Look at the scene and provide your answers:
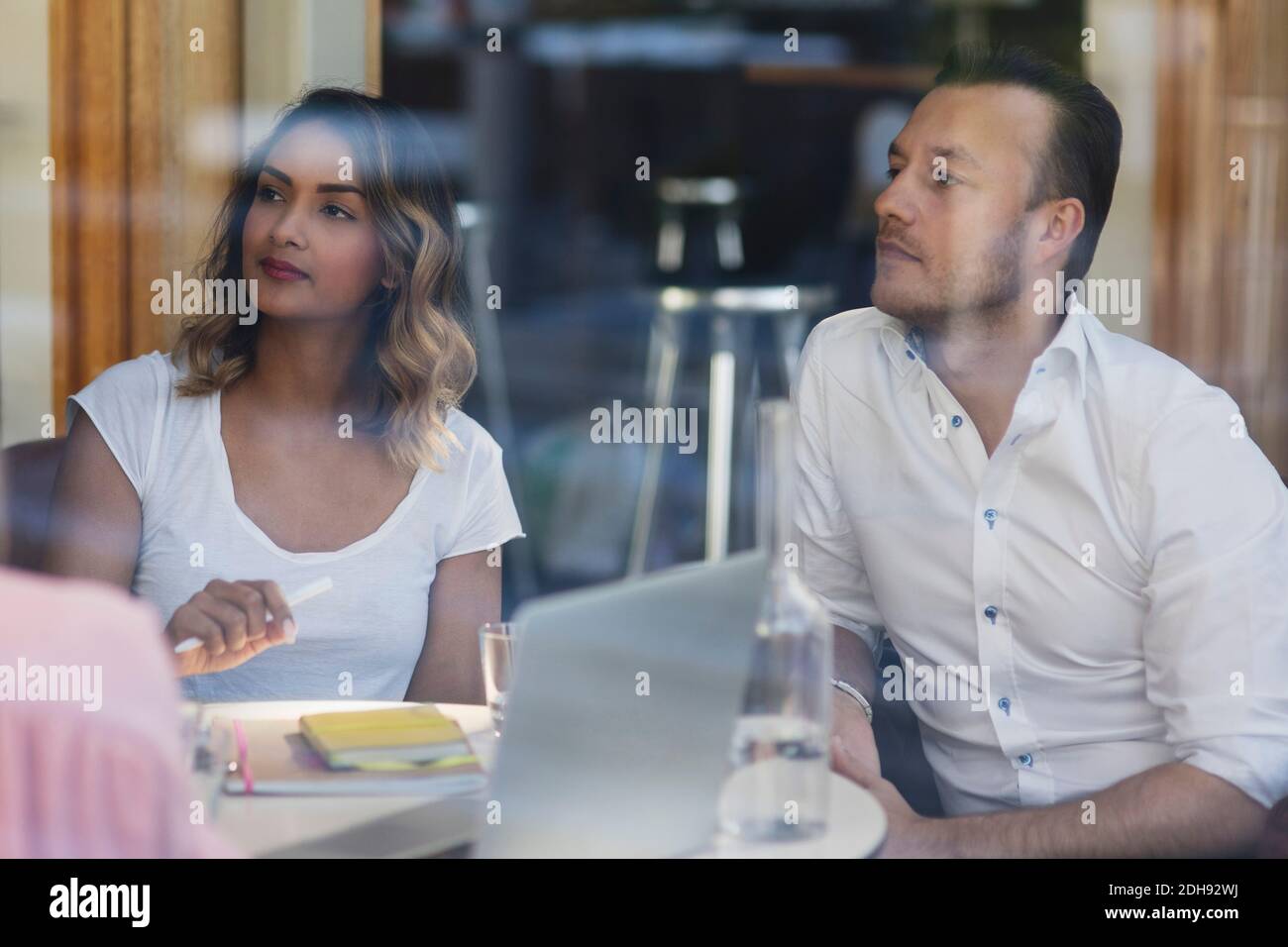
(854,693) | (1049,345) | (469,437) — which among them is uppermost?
(1049,345)

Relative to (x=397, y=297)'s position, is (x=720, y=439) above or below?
below

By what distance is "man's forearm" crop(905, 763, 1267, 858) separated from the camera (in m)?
→ 1.61

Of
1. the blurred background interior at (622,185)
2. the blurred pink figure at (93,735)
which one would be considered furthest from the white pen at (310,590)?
the blurred pink figure at (93,735)

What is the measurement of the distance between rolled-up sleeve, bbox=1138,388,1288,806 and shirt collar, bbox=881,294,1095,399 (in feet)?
0.51

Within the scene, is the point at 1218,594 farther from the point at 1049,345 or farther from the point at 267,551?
the point at 267,551

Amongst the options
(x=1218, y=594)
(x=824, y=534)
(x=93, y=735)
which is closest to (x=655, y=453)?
(x=824, y=534)

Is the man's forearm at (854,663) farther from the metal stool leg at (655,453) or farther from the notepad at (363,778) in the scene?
the metal stool leg at (655,453)

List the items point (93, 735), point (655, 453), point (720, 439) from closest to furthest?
1. point (93, 735)
2. point (720, 439)
3. point (655, 453)

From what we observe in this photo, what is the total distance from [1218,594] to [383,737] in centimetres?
98

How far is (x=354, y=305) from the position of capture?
201 centimetres

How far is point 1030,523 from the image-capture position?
72.7 inches

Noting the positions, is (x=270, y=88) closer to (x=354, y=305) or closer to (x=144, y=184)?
(x=144, y=184)

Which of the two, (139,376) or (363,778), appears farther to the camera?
(139,376)

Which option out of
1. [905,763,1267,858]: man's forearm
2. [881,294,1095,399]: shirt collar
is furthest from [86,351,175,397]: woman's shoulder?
[905,763,1267,858]: man's forearm
